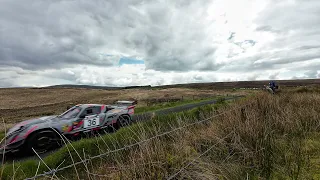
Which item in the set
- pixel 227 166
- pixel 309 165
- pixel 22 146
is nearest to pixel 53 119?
pixel 22 146

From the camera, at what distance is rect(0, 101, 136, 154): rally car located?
679 centimetres

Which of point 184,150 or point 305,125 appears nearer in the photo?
point 184,150

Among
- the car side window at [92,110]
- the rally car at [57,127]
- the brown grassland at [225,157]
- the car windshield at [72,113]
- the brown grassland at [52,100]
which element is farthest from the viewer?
the brown grassland at [52,100]

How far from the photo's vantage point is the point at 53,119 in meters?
8.03

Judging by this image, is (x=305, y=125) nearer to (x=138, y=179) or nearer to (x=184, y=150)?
(x=184, y=150)

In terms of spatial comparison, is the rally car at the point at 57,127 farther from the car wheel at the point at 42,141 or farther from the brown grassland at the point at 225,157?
the brown grassland at the point at 225,157

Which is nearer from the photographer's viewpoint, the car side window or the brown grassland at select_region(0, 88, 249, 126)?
the car side window

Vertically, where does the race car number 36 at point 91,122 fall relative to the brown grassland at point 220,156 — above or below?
below

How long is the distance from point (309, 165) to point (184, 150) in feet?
7.27

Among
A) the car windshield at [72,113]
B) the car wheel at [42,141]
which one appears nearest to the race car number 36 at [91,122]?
the car windshield at [72,113]

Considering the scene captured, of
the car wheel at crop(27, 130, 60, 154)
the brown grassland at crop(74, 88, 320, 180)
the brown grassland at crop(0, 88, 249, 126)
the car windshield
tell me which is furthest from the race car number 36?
the brown grassland at crop(0, 88, 249, 126)

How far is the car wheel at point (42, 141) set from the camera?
22.6 ft

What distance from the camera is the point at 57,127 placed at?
7512 millimetres

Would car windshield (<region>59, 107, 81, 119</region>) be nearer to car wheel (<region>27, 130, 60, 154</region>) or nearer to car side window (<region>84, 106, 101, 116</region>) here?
car side window (<region>84, 106, 101, 116</region>)
